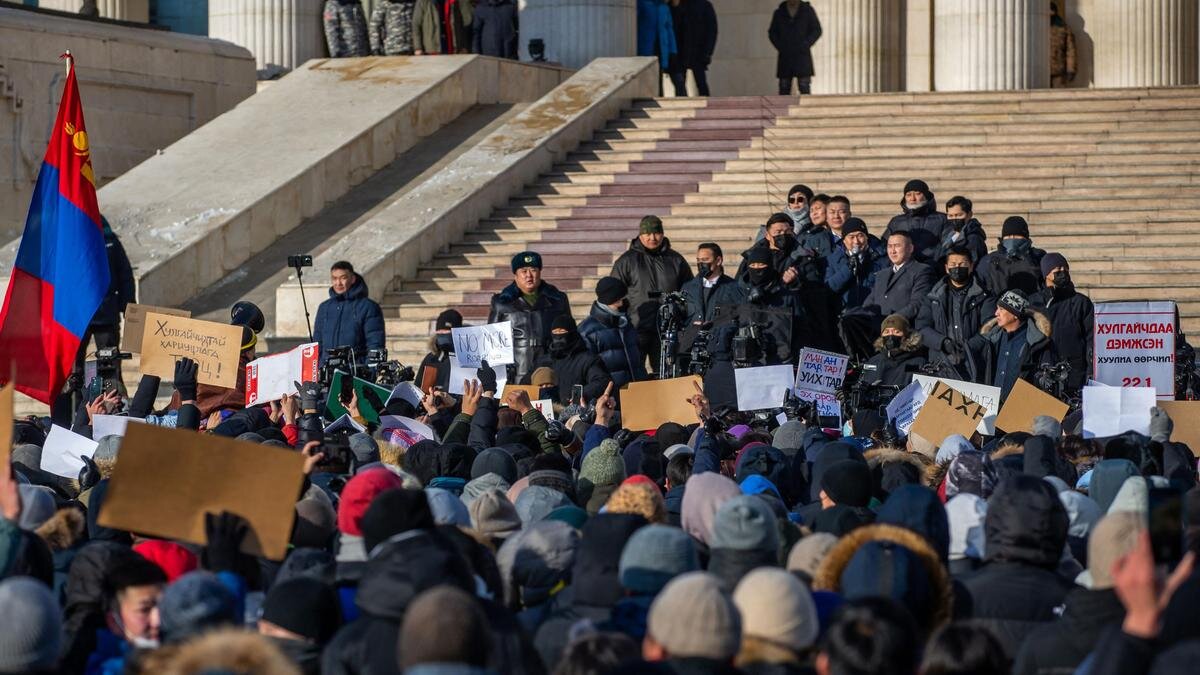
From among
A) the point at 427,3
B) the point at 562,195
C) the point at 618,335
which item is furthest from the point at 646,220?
the point at 427,3

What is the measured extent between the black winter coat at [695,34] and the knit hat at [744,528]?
20142 mm

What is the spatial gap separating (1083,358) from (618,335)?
3013 mm

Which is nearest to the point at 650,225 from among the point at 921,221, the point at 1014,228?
the point at 921,221

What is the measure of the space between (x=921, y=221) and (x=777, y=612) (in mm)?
11015

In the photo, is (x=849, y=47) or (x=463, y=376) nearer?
(x=463, y=376)

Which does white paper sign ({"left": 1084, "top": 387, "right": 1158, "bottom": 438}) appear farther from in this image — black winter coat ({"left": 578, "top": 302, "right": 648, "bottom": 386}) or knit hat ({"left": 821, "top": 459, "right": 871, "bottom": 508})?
black winter coat ({"left": 578, "top": 302, "right": 648, "bottom": 386})

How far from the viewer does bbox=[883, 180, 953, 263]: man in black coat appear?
16.0 meters

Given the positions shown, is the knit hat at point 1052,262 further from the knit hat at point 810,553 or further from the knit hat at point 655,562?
the knit hat at point 655,562

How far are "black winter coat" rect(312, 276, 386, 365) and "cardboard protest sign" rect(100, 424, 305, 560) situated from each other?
8.83 m

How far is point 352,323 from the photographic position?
1582 centimetres

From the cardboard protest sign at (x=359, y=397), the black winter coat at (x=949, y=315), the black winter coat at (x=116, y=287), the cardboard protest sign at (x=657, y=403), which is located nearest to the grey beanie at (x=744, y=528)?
the cardboard protest sign at (x=657, y=403)

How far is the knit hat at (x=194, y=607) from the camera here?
578 centimetres

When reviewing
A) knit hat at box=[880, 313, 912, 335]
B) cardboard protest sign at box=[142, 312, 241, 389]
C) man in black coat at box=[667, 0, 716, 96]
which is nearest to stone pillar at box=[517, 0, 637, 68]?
man in black coat at box=[667, 0, 716, 96]

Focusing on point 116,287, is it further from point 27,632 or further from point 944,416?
point 27,632
